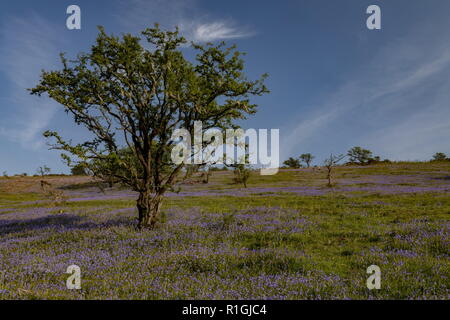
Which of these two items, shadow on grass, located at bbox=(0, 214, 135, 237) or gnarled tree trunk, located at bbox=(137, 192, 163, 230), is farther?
shadow on grass, located at bbox=(0, 214, 135, 237)

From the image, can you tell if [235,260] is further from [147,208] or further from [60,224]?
[60,224]

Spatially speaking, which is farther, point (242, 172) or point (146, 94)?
point (242, 172)

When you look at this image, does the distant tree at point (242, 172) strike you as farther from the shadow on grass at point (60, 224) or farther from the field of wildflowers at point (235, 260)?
the shadow on grass at point (60, 224)

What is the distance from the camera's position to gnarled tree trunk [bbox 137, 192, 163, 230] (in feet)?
38.4

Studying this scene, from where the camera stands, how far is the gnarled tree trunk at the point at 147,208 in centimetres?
1171

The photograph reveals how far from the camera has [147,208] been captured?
38.7 feet

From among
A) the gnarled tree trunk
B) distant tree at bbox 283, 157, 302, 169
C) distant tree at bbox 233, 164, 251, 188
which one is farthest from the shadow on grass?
distant tree at bbox 283, 157, 302, 169

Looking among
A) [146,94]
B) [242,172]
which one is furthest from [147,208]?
[242,172]

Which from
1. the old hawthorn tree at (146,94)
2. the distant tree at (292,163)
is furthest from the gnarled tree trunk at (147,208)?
the distant tree at (292,163)

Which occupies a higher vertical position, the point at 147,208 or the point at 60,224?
the point at 147,208

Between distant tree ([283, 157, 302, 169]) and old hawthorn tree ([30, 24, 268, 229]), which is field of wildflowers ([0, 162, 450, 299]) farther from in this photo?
distant tree ([283, 157, 302, 169])
